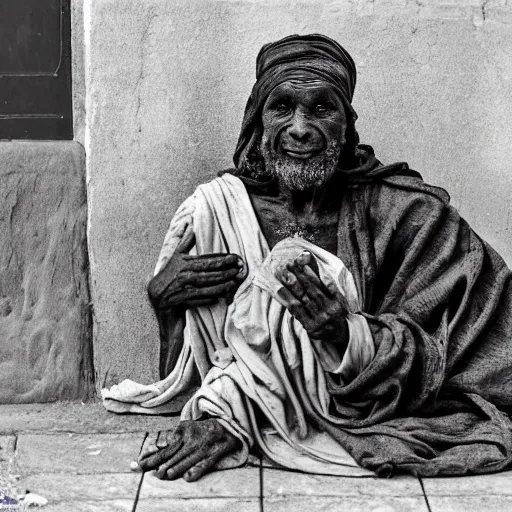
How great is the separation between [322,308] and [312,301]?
0.14 feet

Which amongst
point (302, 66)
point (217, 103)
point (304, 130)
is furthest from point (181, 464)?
point (217, 103)

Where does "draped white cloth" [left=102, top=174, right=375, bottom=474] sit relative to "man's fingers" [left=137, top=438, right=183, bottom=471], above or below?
above

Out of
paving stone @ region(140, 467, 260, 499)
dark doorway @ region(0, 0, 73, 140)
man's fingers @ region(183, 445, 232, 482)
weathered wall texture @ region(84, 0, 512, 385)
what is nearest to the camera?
paving stone @ region(140, 467, 260, 499)

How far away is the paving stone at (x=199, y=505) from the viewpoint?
3605mm

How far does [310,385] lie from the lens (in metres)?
4.04

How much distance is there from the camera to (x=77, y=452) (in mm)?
4207

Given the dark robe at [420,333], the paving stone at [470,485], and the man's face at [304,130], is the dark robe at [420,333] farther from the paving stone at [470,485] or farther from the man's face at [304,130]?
the man's face at [304,130]

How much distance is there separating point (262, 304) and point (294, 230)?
1.30ft

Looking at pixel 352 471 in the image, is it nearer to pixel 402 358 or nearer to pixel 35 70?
pixel 402 358

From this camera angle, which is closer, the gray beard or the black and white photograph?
the black and white photograph

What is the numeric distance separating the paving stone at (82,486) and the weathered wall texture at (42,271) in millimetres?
1004

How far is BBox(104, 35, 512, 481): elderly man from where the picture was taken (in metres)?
3.94

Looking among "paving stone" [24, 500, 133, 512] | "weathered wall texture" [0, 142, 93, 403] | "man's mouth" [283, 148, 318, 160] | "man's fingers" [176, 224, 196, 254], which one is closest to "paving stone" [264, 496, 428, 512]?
"paving stone" [24, 500, 133, 512]

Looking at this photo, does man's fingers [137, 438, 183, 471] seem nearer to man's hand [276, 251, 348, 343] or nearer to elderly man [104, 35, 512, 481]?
elderly man [104, 35, 512, 481]
